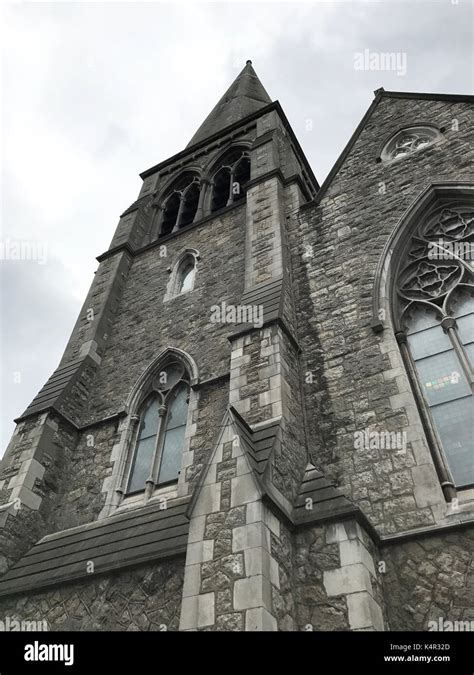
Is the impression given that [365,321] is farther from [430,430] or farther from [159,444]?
[159,444]

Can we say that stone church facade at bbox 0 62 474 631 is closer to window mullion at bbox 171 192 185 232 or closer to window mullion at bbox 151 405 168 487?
window mullion at bbox 151 405 168 487

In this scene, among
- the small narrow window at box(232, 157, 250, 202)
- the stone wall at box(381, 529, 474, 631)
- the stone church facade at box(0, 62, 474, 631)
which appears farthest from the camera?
the small narrow window at box(232, 157, 250, 202)

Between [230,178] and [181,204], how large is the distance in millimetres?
1643

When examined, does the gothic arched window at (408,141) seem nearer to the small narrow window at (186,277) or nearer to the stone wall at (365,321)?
the stone wall at (365,321)

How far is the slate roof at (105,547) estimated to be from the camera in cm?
604

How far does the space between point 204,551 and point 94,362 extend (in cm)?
665

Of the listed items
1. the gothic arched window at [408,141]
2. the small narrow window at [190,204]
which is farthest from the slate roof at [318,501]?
the small narrow window at [190,204]

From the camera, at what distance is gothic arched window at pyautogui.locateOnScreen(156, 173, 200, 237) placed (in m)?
14.9

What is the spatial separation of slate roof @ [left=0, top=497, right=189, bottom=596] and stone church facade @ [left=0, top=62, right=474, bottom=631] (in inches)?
1.2

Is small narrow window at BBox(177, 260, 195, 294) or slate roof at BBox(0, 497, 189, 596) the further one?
small narrow window at BBox(177, 260, 195, 294)

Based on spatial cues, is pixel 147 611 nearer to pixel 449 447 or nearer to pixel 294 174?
pixel 449 447

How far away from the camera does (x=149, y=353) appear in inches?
396

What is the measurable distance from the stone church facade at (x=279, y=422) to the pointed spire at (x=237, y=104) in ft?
23.7

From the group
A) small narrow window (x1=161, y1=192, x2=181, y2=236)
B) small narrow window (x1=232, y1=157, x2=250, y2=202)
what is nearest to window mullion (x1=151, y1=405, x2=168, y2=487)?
small narrow window (x1=161, y1=192, x2=181, y2=236)
